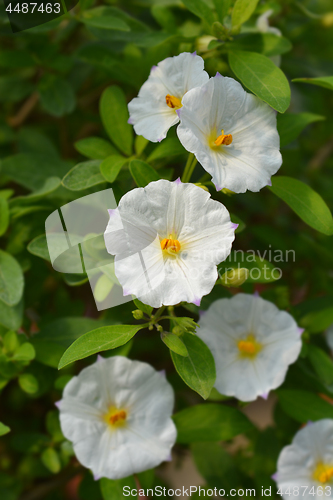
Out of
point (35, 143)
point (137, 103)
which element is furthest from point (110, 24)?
point (35, 143)

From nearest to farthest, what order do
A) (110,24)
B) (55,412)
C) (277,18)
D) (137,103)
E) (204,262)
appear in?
1. (204,262)
2. (137,103)
3. (110,24)
4. (55,412)
5. (277,18)

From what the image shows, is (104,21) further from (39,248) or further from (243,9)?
(39,248)

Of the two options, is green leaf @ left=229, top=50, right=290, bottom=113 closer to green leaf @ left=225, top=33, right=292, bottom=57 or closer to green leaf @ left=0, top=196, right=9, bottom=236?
green leaf @ left=225, top=33, right=292, bottom=57

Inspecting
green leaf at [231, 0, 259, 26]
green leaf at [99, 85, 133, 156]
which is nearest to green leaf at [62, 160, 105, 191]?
green leaf at [99, 85, 133, 156]

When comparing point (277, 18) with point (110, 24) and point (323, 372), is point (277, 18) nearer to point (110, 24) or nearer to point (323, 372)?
point (110, 24)

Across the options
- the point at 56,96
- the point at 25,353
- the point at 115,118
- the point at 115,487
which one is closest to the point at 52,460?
the point at 115,487

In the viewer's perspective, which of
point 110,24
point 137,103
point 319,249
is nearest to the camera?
point 137,103
